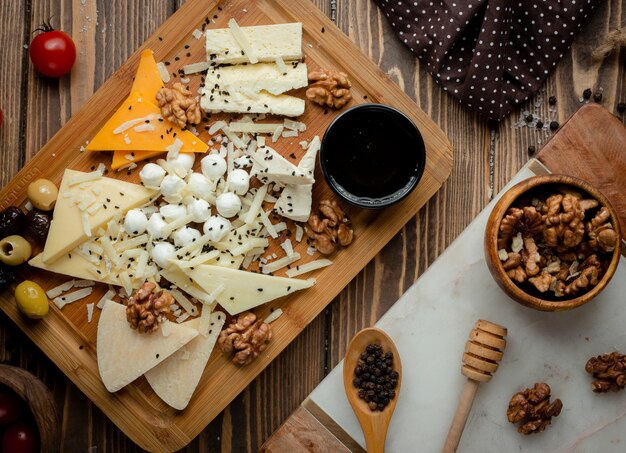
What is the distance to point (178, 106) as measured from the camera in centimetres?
188

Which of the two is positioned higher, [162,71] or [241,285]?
[162,71]

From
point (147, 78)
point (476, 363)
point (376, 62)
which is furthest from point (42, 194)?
point (476, 363)

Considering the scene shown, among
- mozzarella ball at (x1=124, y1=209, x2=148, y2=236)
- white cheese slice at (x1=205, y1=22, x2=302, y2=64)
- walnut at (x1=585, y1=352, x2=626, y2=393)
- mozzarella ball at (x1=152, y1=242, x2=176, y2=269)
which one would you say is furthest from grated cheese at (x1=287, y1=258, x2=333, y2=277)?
walnut at (x1=585, y1=352, x2=626, y2=393)

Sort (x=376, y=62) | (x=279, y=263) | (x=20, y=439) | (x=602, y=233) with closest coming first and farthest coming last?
(x=602, y=233), (x=20, y=439), (x=279, y=263), (x=376, y=62)

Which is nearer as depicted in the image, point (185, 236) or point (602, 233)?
point (602, 233)

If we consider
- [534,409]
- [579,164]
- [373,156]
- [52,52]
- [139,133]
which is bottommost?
[534,409]

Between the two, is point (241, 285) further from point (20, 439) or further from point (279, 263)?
point (20, 439)

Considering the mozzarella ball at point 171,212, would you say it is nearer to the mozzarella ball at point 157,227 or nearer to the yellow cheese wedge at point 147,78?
the mozzarella ball at point 157,227

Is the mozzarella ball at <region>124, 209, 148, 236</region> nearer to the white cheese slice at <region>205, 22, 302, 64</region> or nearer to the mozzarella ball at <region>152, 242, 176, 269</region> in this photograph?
the mozzarella ball at <region>152, 242, 176, 269</region>

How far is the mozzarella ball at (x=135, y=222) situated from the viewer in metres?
1.89

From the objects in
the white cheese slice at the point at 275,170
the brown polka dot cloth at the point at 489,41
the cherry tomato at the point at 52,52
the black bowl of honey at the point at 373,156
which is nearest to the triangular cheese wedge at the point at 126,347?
the white cheese slice at the point at 275,170

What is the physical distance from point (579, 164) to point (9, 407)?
1.80 meters

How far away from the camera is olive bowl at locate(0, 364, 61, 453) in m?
1.77

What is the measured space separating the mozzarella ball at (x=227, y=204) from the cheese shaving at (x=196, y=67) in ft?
1.27
